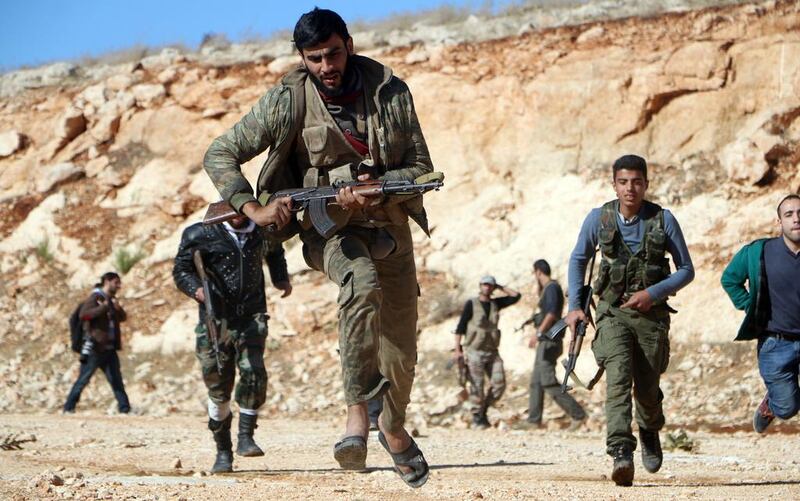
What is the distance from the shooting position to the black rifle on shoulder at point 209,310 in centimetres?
940

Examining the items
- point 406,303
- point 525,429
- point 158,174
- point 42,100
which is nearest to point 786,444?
point 525,429

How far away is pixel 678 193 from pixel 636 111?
1920mm

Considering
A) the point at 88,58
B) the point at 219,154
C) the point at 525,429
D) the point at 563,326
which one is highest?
the point at 88,58

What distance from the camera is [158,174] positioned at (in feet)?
80.3

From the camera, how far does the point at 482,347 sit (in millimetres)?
14797

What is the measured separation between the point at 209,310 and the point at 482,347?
19.4ft

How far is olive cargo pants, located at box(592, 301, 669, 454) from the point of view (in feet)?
24.9

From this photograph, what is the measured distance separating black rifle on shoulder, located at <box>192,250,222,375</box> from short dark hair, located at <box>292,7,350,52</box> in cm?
389

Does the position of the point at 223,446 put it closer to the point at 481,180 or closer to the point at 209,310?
the point at 209,310

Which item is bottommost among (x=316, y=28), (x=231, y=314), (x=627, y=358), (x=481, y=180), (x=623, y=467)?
(x=623, y=467)

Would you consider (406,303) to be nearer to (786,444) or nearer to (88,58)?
(786,444)

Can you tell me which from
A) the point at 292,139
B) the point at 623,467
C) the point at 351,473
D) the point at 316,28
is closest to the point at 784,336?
the point at 623,467

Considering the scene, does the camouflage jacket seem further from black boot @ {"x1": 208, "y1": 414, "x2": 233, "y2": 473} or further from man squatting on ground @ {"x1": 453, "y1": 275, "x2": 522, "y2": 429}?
man squatting on ground @ {"x1": 453, "y1": 275, "x2": 522, "y2": 429}

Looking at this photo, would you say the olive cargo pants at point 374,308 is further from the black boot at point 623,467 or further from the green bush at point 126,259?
the green bush at point 126,259
